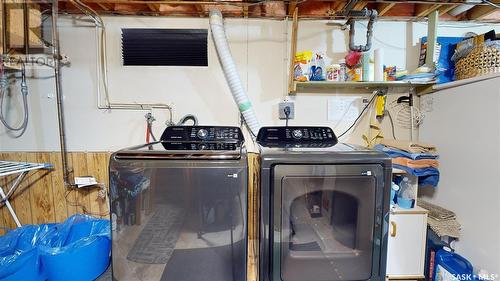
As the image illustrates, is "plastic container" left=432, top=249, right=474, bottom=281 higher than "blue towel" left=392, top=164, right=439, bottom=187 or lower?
lower

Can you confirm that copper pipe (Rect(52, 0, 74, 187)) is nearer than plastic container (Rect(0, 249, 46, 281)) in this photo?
No

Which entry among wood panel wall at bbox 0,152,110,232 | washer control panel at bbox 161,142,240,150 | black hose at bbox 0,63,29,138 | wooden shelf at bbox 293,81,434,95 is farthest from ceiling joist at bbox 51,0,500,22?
wood panel wall at bbox 0,152,110,232

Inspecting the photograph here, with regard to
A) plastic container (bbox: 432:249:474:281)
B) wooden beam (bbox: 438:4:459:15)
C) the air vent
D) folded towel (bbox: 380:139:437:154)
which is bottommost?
plastic container (bbox: 432:249:474:281)

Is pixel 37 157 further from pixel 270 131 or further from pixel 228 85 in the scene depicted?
pixel 270 131

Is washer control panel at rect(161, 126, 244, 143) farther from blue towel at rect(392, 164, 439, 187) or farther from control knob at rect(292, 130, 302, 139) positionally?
blue towel at rect(392, 164, 439, 187)

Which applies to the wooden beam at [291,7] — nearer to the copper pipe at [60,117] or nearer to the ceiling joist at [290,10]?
the ceiling joist at [290,10]

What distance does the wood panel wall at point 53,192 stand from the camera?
1.95m

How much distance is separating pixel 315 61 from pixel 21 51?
2.24 m

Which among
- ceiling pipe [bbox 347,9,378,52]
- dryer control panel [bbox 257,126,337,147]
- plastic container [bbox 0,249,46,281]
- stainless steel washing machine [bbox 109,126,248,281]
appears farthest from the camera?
ceiling pipe [bbox 347,9,378,52]

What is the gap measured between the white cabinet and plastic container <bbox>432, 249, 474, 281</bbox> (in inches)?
3.6

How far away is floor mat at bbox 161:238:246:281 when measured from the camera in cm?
116

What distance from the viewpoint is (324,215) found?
47.2 inches

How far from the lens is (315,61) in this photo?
1912 millimetres

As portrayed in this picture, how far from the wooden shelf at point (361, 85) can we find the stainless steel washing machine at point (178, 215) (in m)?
1.02
